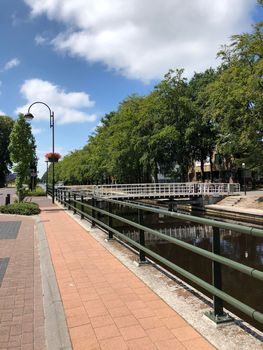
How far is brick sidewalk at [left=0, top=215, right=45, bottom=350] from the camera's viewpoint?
4031mm

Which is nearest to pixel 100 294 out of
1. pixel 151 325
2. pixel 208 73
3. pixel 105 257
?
pixel 151 325

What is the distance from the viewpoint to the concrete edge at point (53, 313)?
3.83 m

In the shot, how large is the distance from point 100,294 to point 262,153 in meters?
28.4

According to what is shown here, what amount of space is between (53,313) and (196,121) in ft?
130

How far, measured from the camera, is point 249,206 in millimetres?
32281

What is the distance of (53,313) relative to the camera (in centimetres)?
464

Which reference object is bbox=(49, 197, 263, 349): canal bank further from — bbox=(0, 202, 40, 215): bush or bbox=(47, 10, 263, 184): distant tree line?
bbox=(47, 10, 263, 184): distant tree line

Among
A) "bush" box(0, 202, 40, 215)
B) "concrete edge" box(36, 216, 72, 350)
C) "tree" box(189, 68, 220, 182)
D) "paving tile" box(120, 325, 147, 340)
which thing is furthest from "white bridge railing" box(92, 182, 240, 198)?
"paving tile" box(120, 325, 147, 340)

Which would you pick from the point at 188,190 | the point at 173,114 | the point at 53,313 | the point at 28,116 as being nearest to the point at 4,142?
the point at 173,114

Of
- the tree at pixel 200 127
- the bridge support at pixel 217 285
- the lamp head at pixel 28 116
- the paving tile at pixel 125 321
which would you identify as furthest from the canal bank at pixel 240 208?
the paving tile at pixel 125 321

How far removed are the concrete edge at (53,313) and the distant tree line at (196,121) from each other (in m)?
25.3

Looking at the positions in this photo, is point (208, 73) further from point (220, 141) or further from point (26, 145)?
point (26, 145)

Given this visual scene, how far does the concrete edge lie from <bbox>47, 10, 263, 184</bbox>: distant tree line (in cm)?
2531

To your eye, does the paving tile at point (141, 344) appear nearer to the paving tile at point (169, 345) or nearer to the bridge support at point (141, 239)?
the paving tile at point (169, 345)
